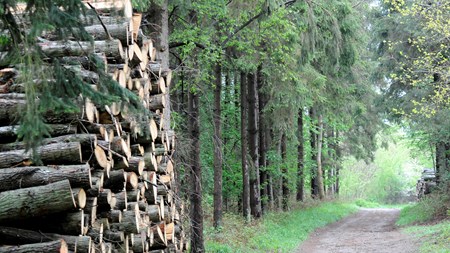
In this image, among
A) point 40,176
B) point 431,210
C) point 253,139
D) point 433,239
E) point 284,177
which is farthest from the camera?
point 284,177

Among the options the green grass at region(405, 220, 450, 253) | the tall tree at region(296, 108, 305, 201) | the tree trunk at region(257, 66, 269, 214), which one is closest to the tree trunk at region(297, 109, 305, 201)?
the tall tree at region(296, 108, 305, 201)

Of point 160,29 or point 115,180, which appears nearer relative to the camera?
point 115,180

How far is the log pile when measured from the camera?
218 inches

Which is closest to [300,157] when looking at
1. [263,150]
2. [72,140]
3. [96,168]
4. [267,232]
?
[263,150]

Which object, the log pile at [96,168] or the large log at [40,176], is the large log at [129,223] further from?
the large log at [40,176]

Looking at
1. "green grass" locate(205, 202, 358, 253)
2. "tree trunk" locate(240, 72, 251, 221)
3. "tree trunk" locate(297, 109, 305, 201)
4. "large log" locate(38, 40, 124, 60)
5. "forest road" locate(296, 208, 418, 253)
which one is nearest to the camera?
"large log" locate(38, 40, 124, 60)

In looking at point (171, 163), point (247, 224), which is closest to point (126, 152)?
point (171, 163)

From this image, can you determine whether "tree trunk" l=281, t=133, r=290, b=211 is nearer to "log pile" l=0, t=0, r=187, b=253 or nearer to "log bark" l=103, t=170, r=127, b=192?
"log pile" l=0, t=0, r=187, b=253

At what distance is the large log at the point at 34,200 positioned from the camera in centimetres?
544

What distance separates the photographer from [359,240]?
1961 cm

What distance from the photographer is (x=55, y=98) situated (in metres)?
4.07

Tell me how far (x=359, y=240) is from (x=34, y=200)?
15955mm

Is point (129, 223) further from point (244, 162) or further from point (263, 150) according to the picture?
point (263, 150)

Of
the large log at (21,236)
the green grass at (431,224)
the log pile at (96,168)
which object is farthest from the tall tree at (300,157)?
the large log at (21,236)
